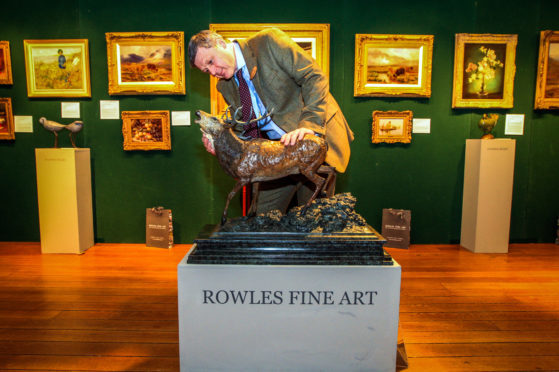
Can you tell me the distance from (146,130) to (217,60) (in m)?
2.59

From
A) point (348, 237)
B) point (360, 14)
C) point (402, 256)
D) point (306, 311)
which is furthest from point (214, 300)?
point (360, 14)

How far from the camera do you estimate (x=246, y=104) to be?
2.12 metres

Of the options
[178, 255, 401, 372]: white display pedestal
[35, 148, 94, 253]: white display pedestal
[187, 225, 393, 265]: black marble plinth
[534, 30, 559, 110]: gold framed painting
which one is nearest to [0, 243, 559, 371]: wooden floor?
[35, 148, 94, 253]: white display pedestal

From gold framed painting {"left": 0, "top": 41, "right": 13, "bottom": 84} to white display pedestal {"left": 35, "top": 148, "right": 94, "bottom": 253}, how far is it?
3.54ft

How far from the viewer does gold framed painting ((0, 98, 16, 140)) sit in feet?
13.6

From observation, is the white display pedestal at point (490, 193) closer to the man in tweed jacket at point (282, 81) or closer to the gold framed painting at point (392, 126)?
the gold framed painting at point (392, 126)

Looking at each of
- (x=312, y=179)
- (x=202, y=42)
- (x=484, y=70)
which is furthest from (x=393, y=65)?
(x=202, y=42)

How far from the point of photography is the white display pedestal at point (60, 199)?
3838mm

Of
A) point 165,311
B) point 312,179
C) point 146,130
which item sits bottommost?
point 165,311

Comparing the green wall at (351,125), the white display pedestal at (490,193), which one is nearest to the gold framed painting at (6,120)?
the green wall at (351,125)

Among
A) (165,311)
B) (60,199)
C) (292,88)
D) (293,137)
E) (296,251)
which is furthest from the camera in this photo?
(60,199)

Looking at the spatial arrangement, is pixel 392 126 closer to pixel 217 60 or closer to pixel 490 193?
pixel 490 193

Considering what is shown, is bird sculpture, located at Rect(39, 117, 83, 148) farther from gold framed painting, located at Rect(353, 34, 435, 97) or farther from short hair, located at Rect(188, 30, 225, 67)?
gold framed painting, located at Rect(353, 34, 435, 97)

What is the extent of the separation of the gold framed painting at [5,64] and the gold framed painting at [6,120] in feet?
0.76
